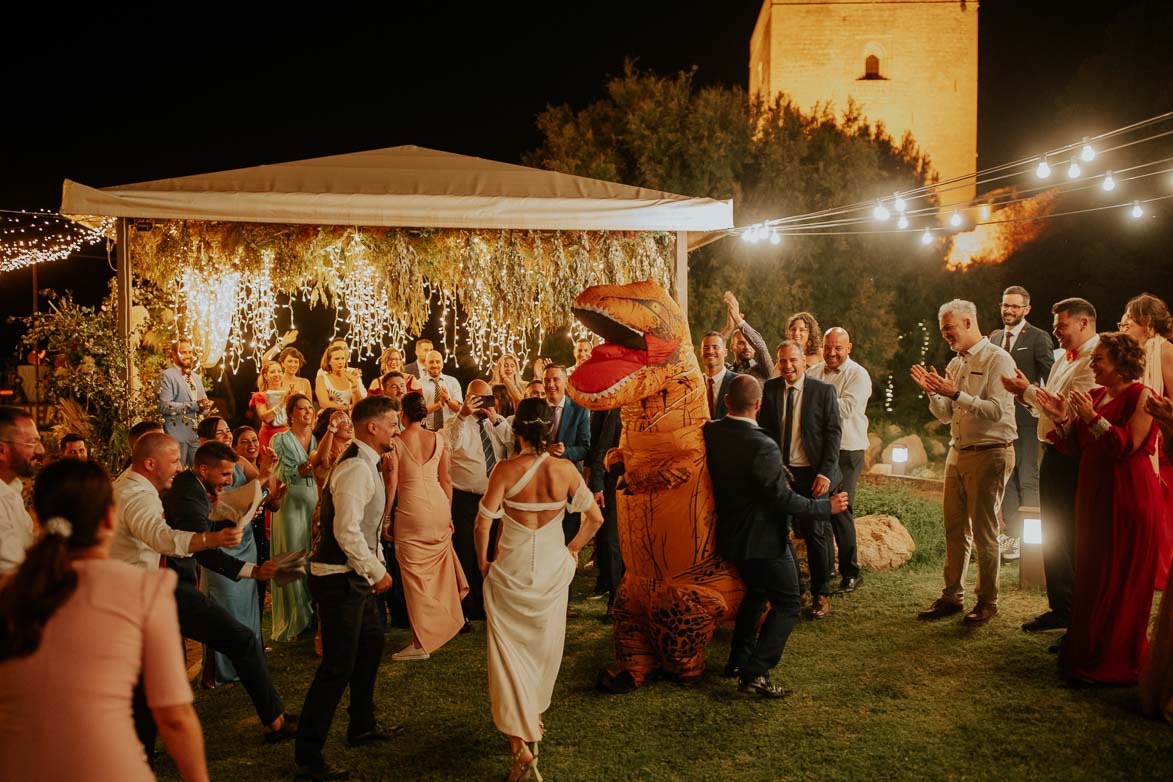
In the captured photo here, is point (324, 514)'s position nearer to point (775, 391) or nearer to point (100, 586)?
point (100, 586)

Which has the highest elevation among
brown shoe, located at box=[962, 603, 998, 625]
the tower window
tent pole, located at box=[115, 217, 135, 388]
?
the tower window

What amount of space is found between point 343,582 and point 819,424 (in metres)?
3.67

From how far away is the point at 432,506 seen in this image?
563 centimetres

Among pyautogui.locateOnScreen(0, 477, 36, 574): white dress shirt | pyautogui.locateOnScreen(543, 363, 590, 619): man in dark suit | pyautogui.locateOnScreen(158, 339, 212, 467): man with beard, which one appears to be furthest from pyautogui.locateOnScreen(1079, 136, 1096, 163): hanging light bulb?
pyautogui.locateOnScreen(0, 477, 36, 574): white dress shirt

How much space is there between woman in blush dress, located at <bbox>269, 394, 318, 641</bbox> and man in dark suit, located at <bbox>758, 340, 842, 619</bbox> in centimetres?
329

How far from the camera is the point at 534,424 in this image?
4195mm

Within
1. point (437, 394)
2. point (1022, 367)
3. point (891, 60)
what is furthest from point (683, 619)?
point (891, 60)

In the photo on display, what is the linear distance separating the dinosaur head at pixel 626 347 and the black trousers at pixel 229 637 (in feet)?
6.80

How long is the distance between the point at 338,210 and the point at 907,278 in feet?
46.2

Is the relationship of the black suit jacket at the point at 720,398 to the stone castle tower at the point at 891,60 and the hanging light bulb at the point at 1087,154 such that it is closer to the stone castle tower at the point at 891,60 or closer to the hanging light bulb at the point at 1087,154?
the hanging light bulb at the point at 1087,154

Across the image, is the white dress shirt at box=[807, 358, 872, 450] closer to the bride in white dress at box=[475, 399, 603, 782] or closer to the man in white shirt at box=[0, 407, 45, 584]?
the bride in white dress at box=[475, 399, 603, 782]

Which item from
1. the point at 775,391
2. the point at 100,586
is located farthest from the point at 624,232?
the point at 100,586

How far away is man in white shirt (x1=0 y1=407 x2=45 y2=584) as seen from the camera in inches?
137

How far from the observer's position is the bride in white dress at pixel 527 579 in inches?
158
